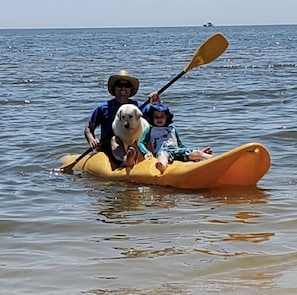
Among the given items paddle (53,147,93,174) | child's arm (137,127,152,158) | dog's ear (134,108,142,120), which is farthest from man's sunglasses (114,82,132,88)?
paddle (53,147,93,174)

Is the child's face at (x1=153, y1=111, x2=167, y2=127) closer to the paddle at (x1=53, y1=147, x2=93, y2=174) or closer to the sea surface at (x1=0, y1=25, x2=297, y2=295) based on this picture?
the sea surface at (x1=0, y1=25, x2=297, y2=295)

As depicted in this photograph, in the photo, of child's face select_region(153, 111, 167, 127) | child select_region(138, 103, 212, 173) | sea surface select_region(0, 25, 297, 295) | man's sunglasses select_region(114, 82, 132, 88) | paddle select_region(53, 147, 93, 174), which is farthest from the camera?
paddle select_region(53, 147, 93, 174)

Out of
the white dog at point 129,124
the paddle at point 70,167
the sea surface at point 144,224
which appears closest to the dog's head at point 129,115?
the white dog at point 129,124

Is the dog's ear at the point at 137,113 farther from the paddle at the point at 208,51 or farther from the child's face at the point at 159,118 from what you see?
the paddle at the point at 208,51

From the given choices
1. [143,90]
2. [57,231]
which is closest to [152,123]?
[57,231]

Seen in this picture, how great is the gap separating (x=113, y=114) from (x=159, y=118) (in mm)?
666

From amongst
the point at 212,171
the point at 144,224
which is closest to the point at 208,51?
the point at 212,171

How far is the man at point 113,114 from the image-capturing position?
7625 mm

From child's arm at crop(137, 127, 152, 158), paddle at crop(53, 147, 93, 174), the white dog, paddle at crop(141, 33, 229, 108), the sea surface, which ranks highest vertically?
paddle at crop(141, 33, 229, 108)

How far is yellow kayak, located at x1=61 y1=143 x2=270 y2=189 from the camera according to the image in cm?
664

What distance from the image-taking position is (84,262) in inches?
183

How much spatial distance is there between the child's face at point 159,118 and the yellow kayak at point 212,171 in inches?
16.5

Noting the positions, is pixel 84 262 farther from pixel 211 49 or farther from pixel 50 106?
pixel 50 106

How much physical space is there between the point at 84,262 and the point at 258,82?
15.0 metres
